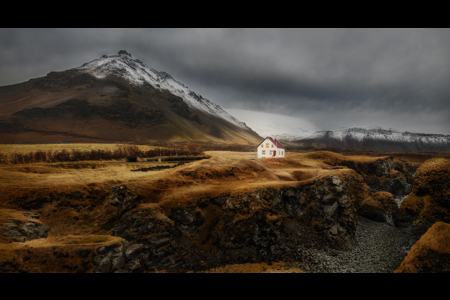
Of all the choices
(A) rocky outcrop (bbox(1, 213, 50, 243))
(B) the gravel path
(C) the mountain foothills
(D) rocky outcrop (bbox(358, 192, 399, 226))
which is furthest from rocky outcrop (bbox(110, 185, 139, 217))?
(C) the mountain foothills

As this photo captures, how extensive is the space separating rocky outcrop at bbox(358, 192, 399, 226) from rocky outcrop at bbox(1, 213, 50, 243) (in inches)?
1543

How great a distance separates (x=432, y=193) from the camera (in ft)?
57.0

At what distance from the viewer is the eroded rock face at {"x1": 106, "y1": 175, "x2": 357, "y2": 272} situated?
52.6 feet

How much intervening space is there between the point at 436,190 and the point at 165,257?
27.6 meters

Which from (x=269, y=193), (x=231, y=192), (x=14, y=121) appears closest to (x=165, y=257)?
(x=231, y=192)

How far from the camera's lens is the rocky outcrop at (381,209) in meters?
24.5

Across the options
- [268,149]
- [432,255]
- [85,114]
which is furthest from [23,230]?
[85,114]

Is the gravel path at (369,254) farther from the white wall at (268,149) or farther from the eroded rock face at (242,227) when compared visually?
the white wall at (268,149)

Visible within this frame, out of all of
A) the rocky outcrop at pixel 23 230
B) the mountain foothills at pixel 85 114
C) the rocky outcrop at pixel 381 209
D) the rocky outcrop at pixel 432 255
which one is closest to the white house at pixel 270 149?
the rocky outcrop at pixel 381 209

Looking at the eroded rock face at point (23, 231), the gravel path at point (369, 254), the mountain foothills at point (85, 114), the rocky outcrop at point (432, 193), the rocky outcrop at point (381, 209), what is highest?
the mountain foothills at point (85, 114)

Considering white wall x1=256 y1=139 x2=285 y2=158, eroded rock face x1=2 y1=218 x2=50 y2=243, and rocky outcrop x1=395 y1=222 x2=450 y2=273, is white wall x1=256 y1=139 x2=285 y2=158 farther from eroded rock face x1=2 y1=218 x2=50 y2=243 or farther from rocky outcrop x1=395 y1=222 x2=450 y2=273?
eroded rock face x1=2 y1=218 x2=50 y2=243

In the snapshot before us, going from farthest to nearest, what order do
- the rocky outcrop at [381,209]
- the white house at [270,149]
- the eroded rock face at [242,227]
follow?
the white house at [270,149] < the rocky outcrop at [381,209] < the eroded rock face at [242,227]

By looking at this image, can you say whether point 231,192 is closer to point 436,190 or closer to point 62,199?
point 62,199

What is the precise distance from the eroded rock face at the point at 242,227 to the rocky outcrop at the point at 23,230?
5354mm
